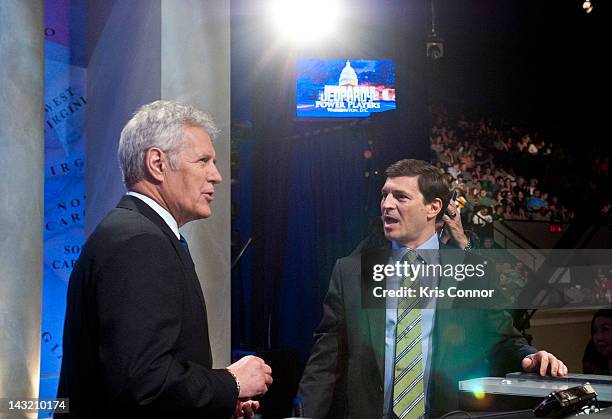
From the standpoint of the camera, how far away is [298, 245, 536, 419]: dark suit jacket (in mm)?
2297

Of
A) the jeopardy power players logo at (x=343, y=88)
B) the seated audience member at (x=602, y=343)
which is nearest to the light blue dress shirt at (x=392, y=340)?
the seated audience member at (x=602, y=343)

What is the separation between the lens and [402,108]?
252 inches

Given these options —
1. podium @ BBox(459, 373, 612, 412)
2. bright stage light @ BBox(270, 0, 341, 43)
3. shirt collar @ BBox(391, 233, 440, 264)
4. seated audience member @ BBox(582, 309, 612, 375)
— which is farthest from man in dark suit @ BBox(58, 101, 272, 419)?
bright stage light @ BBox(270, 0, 341, 43)

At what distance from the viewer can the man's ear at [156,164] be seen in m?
1.47

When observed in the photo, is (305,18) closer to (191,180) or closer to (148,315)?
(191,180)

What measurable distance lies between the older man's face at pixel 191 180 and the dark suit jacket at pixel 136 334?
128mm

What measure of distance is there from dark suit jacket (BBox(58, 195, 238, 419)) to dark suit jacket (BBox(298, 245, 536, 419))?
3.58 ft

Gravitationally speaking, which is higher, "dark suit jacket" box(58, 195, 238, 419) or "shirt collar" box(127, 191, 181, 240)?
"shirt collar" box(127, 191, 181, 240)

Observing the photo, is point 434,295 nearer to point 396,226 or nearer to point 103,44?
point 396,226

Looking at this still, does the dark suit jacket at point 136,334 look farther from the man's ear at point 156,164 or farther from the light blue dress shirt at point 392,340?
the light blue dress shirt at point 392,340

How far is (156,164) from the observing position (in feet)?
4.84

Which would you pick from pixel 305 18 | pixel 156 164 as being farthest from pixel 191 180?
pixel 305 18

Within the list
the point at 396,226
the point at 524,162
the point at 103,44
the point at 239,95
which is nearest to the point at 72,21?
the point at 103,44

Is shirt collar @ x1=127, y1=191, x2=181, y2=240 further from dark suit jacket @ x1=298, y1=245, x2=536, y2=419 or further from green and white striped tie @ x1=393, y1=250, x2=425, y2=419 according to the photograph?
green and white striped tie @ x1=393, y1=250, x2=425, y2=419
